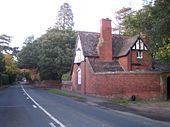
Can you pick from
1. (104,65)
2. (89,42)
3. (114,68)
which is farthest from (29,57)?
(114,68)

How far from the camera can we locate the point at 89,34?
163 feet

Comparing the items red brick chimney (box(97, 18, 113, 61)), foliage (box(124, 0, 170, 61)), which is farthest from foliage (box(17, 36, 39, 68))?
foliage (box(124, 0, 170, 61))

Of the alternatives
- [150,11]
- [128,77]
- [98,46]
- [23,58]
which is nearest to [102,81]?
[128,77]

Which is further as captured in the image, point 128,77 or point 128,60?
point 128,60

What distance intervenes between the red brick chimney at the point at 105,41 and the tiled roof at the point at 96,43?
84cm

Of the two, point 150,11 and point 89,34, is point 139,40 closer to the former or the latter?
point 89,34

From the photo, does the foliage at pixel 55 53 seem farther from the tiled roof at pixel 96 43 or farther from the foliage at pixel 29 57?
the tiled roof at pixel 96 43

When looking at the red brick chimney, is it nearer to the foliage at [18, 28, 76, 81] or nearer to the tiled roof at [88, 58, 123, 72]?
the tiled roof at [88, 58, 123, 72]

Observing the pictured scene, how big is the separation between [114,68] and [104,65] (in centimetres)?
129

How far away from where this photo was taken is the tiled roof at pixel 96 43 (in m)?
45.9

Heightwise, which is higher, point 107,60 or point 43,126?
point 107,60

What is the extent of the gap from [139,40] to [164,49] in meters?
19.2

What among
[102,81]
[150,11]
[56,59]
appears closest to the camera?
[150,11]

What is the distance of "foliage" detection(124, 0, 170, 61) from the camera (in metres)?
23.4
